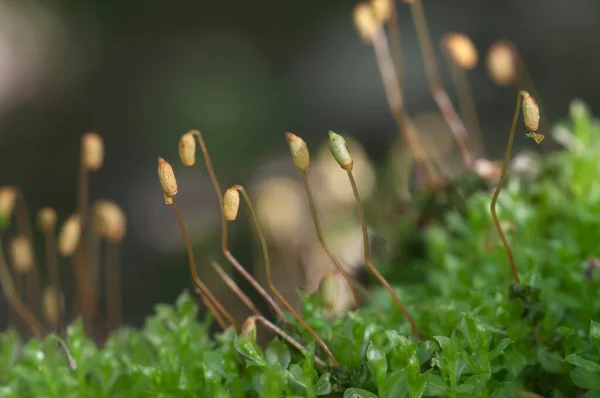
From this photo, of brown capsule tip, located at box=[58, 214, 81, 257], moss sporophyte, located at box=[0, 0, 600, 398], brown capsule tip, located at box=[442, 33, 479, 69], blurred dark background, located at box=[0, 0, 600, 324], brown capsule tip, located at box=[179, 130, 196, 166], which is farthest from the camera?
blurred dark background, located at box=[0, 0, 600, 324]

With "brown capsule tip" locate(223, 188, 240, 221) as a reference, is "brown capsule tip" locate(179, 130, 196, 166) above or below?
above

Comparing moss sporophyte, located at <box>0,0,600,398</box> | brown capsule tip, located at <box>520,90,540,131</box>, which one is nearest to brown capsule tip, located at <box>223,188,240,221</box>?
moss sporophyte, located at <box>0,0,600,398</box>

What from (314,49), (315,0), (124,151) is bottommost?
(124,151)

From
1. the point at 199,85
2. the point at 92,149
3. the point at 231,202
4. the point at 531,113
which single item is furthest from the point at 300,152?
the point at 199,85

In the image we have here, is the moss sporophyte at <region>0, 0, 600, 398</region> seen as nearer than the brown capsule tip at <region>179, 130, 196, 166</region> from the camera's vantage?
Yes

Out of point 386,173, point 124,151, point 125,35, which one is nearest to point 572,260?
point 386,173

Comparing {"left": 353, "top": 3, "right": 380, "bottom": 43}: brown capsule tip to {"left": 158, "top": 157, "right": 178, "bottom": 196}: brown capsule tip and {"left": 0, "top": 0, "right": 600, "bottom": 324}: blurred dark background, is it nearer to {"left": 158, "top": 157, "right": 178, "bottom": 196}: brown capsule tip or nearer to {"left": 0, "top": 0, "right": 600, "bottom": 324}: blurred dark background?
{"left": 158, "top": 157, "right": 178, "bottom": 196}: brown capsule tip

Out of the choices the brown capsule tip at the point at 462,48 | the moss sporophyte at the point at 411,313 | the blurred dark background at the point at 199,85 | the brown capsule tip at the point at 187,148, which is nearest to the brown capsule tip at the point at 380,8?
the moss sporophyte at the point at 411,313

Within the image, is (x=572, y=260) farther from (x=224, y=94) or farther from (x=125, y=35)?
(x=125, y=35)
